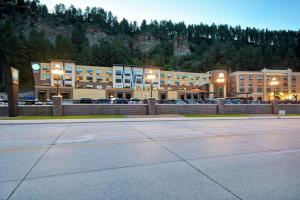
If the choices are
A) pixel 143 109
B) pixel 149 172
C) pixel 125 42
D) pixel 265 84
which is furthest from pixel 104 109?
pixel 125 42

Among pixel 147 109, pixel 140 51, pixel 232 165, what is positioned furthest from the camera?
pixel 140 51

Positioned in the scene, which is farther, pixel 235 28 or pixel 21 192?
pixel 235 28

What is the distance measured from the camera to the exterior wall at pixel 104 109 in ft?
78.0

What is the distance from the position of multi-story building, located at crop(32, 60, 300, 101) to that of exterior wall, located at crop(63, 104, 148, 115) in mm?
40879

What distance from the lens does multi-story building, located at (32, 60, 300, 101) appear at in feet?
222

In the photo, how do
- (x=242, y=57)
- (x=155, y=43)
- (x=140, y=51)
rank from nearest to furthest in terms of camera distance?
(x=242, y=57) → (x=140, y=51) → (x=155, y=43)

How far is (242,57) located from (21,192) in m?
129

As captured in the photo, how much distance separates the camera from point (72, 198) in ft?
11.5

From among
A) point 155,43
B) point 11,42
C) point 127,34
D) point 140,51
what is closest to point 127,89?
point 11,42

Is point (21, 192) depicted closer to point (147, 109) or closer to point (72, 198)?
point (72, 198)

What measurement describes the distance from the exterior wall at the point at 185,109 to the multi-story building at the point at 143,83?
38173mm

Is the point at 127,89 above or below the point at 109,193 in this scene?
above

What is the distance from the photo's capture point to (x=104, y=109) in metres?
25.0

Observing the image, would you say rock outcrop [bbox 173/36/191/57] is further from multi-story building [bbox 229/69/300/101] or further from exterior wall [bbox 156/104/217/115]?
exterior wall [bbox 156/104/217/115]
